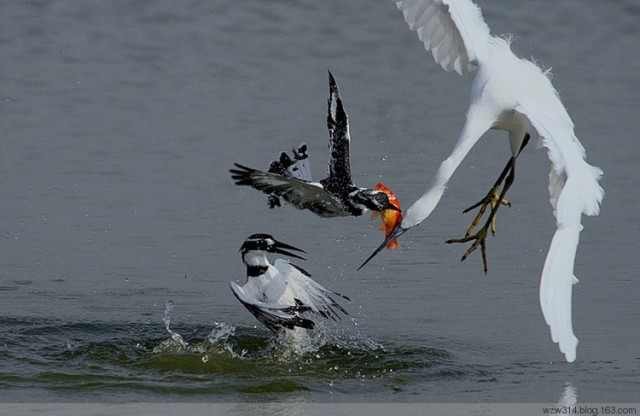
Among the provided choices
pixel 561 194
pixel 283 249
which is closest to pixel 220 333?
pixel 283 249

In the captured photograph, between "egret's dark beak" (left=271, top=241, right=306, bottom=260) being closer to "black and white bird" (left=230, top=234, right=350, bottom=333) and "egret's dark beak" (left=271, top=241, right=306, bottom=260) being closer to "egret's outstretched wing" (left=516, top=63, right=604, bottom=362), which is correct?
"black and white bird" (left=230, top=234, right=350, bottom=333)

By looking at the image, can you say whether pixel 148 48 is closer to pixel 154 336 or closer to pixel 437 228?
pixel 437 228

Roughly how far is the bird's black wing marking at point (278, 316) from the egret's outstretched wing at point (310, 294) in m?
0.11

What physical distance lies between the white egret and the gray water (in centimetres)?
85

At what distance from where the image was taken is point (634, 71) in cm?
1623

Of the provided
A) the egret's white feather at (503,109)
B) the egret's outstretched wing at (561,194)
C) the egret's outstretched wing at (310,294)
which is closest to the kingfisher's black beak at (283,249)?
the egret's outstretched wing at (310,294)

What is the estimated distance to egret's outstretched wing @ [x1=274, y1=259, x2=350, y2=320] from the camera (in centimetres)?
1039

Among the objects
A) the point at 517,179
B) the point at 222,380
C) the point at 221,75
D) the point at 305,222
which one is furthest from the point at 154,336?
the point at 221,75

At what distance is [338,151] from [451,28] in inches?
43.5

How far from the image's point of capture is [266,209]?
12.4 m

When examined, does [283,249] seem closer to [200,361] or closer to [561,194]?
[200,361]

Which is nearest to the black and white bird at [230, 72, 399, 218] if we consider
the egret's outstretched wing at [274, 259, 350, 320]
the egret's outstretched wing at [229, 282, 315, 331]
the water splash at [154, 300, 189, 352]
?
the egret's outstretched wing at [274, 259, 350, 320]

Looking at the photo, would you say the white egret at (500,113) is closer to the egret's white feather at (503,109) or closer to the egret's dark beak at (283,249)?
the egret's white feather at (503,109)

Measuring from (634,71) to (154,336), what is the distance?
7.66 m
